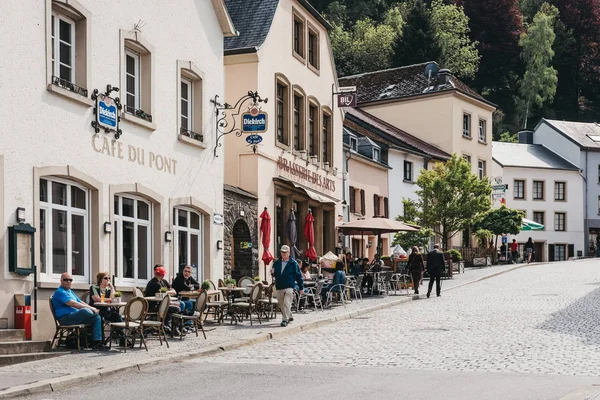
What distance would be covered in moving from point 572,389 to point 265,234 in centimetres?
1641

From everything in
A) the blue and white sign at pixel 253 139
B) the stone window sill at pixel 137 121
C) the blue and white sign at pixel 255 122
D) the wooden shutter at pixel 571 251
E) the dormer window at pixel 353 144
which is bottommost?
the wooden shutter at pixel 571 251

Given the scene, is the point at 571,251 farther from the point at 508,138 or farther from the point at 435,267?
the point at 435,267

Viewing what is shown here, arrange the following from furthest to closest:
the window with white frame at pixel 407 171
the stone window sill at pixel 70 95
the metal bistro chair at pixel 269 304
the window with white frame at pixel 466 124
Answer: the window with white frame at pixel 466 124 → the window with white frame at pixel 407 171 → the metal bistro chair at pixel 269 304 → the stone window sill at pixel 70 95

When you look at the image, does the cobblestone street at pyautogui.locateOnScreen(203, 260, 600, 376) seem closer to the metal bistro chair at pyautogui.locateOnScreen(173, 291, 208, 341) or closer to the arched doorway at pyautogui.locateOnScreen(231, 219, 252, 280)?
the metal bistro chair at pyautogui.locateOnScreen(173, 291, 208, 341)

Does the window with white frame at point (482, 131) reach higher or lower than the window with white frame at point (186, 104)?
higher

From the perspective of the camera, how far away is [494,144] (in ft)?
241

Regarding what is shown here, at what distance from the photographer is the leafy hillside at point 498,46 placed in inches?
2943

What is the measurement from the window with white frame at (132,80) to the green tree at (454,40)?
177 feet

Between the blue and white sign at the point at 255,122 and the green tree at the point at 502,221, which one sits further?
the green tree at the point at 502,221

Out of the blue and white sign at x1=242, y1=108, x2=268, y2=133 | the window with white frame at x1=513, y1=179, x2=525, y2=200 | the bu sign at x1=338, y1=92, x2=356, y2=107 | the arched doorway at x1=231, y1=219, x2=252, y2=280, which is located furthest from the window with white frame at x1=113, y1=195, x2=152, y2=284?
the window with white frame at x1=513, y1=179, x2=525, y2=200

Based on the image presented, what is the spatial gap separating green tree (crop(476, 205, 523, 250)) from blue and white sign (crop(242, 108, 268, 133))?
2947 centimetres

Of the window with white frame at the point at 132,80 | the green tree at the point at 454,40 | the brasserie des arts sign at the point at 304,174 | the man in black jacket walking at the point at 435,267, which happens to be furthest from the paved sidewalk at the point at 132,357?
the green tree at the point at 454,40

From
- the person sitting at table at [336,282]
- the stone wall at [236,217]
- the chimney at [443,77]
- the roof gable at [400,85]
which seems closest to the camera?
the stone wall at [236,217]

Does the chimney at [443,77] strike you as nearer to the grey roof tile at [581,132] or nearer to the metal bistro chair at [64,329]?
the grey roof tile at [581,132]
